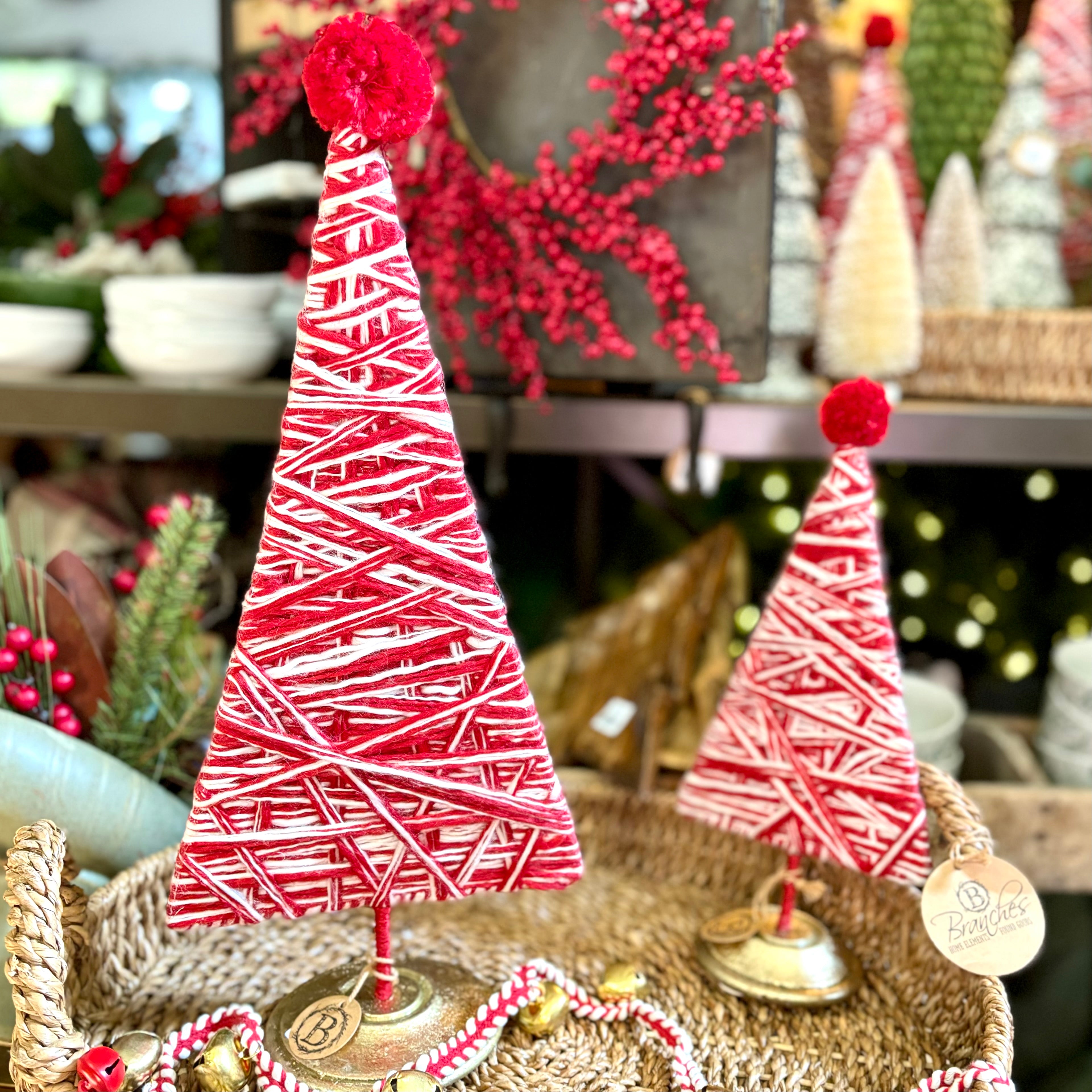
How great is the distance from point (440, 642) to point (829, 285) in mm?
523

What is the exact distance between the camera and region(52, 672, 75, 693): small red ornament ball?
24.0 inches

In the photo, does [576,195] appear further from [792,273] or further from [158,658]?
[158,658]

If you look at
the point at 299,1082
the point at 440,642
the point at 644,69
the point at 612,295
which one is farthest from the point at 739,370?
the point at 299,1082

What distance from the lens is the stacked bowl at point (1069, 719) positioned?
827 millimetres

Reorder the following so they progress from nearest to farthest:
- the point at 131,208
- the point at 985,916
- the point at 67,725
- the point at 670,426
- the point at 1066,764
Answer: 1. the point at 985,916
2. the point at 67,725
3. the point at 670,426
4. the point at 1066,764
5. the point at 131,208

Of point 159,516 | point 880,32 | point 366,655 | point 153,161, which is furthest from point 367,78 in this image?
point 153,161

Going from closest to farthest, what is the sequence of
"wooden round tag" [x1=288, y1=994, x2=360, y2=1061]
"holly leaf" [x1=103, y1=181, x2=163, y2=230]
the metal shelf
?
"wooden round tag" [x1=288, y1=994, x2=360, y2=1061], the metal shelf, "holly leaf" [x1=103, y1=181, x2=163, y2=230]

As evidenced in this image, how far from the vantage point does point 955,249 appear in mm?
813

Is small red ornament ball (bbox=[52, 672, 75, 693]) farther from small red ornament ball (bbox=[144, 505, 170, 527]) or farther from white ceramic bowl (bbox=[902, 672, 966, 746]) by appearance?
white ceramic bowl (bbox=[902, 672, 966, 746])

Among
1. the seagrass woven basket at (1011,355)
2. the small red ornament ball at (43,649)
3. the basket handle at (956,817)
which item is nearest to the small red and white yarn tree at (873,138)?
the seagrass woven basket at (1011,355)

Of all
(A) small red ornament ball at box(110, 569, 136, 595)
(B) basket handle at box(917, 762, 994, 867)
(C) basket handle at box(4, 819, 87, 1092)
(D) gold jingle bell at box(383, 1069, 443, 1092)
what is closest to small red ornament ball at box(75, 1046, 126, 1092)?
(C) basket handle at box(4, 819, 87, 1092)

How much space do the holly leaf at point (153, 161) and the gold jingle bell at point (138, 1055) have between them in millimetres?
845

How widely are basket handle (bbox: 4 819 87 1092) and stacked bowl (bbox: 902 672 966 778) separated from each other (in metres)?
0.63

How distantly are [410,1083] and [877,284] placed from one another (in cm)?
66
